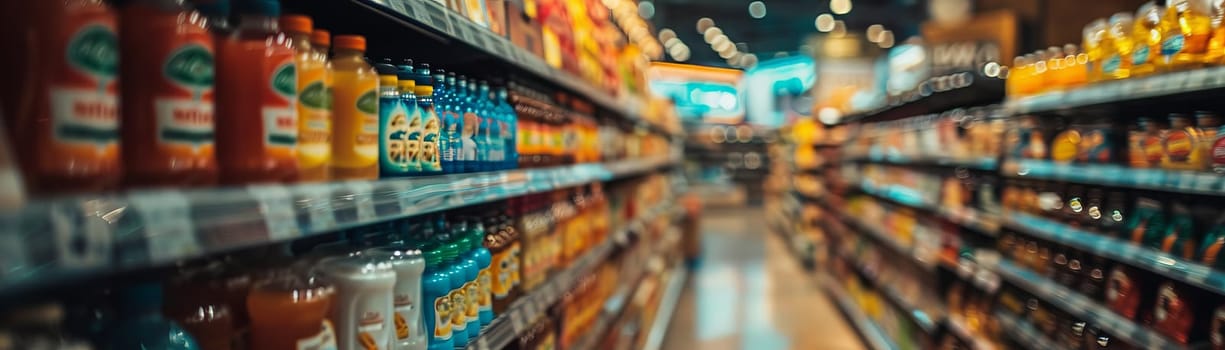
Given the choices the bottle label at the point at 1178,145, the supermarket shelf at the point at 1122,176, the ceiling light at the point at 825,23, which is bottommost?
the supermarket shelf at the point at 1122,176

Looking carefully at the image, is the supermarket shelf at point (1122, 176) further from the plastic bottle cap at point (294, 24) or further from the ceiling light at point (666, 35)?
the ceiling light at point (666, 35)

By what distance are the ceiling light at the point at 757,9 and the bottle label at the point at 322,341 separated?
1270 cm

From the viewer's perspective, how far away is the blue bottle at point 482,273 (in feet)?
5.96

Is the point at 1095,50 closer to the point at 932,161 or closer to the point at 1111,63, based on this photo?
the point at 1111,63

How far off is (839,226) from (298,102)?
22.8 ft

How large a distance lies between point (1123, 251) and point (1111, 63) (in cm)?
63

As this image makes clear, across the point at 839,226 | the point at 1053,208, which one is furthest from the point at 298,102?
the point at 839,226

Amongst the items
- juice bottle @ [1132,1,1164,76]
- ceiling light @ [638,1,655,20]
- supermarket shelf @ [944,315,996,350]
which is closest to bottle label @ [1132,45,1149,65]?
juice bottle @ [1132,1,1164,76]

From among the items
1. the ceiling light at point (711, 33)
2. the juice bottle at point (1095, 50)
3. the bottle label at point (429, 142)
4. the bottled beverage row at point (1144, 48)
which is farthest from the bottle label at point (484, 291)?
the ceiling light at point (711, 33)

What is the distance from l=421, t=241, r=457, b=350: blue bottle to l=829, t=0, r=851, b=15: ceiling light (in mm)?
11728

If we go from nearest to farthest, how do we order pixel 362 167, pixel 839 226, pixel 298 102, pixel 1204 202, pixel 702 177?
1. pixel 298 102
2. pixel 362 167
3. pixel 1204 202
4. pixel 839 226
5. pixel 702 177

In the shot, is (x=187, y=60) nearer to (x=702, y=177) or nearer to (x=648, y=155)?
(x=648, y=155)

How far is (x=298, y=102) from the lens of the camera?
1078 mm

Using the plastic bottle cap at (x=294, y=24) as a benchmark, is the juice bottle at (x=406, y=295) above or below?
below
